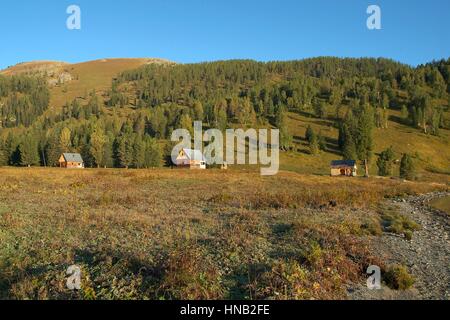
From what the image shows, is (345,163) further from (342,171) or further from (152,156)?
(152,156)

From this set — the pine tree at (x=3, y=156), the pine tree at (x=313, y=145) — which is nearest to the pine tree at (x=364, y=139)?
the pine tree at (x=313, y=145)

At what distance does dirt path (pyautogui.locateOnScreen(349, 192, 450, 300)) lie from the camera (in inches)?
461

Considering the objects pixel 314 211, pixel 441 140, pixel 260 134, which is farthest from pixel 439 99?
pixel 314 211

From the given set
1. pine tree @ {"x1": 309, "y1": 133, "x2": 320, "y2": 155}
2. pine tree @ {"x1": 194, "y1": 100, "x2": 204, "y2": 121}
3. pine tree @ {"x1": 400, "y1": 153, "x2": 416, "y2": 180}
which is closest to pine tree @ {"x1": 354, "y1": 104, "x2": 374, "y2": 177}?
pine tree @ {"x1": 400, "y1": 153, "x2": 416, "y2": 180}

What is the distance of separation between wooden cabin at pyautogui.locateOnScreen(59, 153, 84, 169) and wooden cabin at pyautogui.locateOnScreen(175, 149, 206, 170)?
29.4m

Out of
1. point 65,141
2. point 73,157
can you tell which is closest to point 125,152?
Answer: point 73,157

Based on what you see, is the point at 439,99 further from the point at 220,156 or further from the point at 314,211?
the point at 314,211

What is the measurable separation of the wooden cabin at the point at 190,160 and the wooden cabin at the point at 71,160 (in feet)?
96.4

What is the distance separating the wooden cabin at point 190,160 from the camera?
4471 inches

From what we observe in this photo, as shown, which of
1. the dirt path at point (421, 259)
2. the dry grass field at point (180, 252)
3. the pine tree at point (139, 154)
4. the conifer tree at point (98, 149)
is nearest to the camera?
the dry grass field at point (180, 252)

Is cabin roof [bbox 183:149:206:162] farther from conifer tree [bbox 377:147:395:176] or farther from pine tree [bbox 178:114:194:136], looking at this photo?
conifer tree [bbox 377:147:395:176]

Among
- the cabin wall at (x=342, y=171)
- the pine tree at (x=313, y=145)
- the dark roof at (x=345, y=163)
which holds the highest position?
the pine tree at (x=313, y=145)

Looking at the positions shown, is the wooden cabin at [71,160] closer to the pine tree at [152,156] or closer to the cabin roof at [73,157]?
the cabin roof at [73,157]
